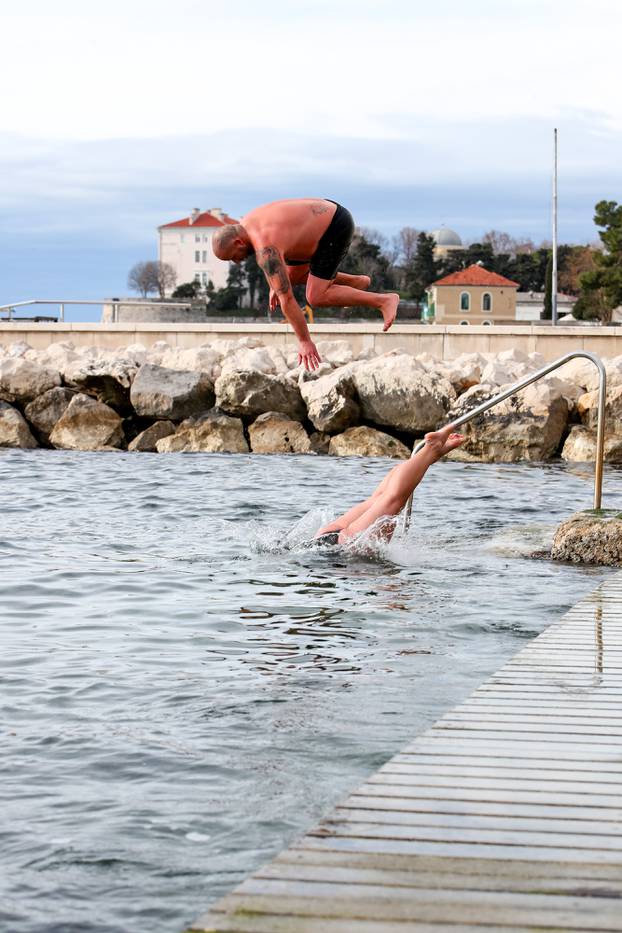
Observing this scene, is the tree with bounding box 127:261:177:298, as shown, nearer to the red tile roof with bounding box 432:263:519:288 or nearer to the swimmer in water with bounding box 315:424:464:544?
the red tile roof with bounding box 432:263:519:288

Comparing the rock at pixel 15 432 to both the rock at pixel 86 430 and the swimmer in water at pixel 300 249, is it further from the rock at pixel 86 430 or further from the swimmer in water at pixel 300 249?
the swimmer in water at pixel 300 249

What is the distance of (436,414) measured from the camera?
76.2 ft

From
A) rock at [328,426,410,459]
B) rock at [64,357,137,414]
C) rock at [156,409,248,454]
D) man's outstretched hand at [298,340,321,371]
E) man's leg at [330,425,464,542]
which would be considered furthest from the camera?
rock at [64,357,137,414]

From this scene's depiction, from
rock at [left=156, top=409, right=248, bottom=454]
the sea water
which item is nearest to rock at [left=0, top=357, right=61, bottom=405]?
rock at [left=156, top=409, right=248, bottom=454]

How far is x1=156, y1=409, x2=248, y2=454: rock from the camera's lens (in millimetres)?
24422

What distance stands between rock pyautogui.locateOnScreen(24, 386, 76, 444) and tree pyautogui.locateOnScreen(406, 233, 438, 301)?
87.2 metres

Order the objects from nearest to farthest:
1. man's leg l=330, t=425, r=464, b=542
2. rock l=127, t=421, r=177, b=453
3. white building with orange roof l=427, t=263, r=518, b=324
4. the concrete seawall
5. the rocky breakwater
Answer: man's leg l=330, t=425, r=464, b=542
the rocky breakwater
rock l=127, t=421, r=177, b=453
the concrete seawall
white building with orange roof l=427, t=263, r=518, b=324

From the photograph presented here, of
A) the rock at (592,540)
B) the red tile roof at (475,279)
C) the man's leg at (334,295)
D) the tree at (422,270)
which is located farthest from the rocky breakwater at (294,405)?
the red tile roof at (475,279)

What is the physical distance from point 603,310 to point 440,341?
46143 mm

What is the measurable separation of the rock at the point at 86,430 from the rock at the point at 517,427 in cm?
684

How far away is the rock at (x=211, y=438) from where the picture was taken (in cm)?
2442

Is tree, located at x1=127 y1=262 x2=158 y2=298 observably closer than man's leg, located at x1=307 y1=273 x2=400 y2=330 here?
No

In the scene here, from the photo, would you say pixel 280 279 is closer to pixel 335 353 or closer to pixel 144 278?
pixel 335 353

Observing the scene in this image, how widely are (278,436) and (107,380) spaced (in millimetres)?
3937
